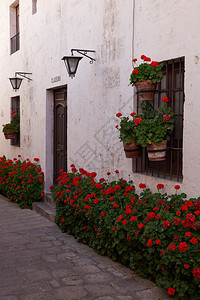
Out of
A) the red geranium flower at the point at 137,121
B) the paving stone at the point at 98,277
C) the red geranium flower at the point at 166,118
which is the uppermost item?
the red geranium flower at the point at 166,118

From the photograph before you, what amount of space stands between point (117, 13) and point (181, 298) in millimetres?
3937

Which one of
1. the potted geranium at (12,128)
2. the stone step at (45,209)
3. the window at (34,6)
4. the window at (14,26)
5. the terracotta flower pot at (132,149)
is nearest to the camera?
the terracotta flower pot at (132,149)

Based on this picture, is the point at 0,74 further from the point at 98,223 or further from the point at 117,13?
the point at 98,223

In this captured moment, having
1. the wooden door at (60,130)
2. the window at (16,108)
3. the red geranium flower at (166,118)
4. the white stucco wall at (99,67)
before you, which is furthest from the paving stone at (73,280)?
the window at (16,108)

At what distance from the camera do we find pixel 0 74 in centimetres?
1295

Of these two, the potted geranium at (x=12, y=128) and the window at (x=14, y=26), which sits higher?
the window at (x=14, y=26)

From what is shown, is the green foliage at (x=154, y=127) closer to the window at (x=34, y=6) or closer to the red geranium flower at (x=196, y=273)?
the red geranium flower at (x=196, y=273)

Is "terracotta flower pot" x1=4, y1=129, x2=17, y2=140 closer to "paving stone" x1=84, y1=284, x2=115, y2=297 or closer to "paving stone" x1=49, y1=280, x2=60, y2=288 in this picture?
"paving stone" x1=49, y1=280, x2=60, y2=288

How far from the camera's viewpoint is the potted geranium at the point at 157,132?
4289mm

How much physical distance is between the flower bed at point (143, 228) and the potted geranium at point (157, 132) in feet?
1.36

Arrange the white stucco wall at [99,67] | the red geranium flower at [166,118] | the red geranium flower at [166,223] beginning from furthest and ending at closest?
the red geranium flower at [166,118] → the white stucco wall at [99,67] → the red geranium flower at [166,223]

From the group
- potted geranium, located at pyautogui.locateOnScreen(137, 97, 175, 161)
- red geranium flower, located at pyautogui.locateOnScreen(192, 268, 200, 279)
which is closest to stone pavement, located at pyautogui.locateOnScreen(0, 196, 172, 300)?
red geranium flower, located at pyautogui.locateOnScreen(192, 268, 200, 279)

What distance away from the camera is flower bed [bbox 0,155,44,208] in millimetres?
8266

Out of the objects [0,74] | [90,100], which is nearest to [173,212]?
[90,100]
